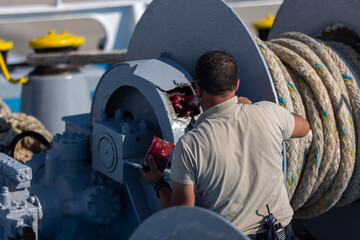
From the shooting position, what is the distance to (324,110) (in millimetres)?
2658

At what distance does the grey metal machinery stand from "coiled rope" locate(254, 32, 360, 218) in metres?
0.20

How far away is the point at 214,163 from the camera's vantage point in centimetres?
199

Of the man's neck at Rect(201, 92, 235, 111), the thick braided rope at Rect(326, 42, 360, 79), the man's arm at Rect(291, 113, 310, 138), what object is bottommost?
the man's arm at Rect(291, 113, 310, 138)

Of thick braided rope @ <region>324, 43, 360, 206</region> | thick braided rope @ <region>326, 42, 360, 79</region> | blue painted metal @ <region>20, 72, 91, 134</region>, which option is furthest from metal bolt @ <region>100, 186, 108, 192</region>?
blue painted metal @ <region>20, 72, 91, 134</region>

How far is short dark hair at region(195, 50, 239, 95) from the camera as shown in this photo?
78.5 inches

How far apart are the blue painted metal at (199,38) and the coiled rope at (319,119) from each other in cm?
8

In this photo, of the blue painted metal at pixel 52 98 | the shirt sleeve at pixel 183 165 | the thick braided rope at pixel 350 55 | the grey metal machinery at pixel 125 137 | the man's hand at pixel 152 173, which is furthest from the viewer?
the blue painted metal at pixel 52 98

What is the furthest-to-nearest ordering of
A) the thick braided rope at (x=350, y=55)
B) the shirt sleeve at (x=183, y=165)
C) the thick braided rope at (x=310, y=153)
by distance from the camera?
the thick braided rope at (x=350, y=55), the thick braided rope at (x=310, y=153), the shirt sleeve at (x=183, y=165)

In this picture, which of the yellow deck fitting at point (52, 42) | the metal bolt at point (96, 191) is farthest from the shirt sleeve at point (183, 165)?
the yellow deck fitting at point (52, 42)

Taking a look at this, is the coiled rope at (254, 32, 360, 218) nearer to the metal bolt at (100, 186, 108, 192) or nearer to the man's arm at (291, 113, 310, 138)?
the man's arm at (291, 113, 310, 138)

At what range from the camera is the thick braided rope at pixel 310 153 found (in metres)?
2.63

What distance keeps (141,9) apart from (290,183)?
12.1ft

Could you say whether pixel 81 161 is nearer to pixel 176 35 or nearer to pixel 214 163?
pixel 176 35

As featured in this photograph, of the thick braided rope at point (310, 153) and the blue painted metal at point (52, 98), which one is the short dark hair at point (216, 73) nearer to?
the thick braided rope at point (310, 153)
